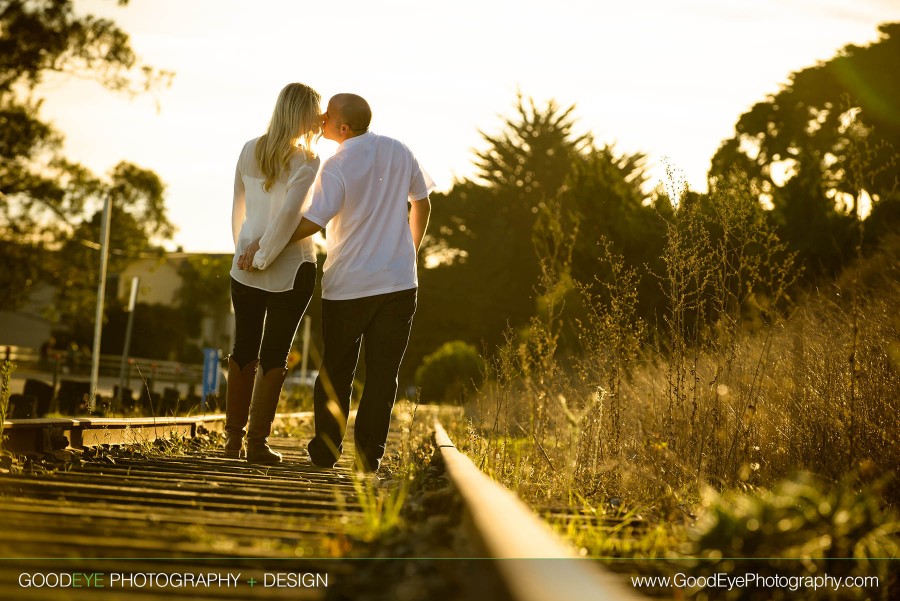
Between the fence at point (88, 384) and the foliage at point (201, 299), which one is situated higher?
the foliage at point (201, 299)

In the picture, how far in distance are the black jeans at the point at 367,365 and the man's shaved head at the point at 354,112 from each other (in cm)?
103

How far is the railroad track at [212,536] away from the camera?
1.91m

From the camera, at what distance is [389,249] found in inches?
209

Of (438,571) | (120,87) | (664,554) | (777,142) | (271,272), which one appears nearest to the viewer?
(438,571)

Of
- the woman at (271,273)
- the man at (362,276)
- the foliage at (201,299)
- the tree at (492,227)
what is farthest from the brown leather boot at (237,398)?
the foliage at (201,299)

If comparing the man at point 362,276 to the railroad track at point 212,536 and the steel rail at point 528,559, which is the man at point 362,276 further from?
the steel rail at point 528,559

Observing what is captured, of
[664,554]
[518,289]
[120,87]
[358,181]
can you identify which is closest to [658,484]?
[664,554]

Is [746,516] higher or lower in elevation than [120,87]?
lower

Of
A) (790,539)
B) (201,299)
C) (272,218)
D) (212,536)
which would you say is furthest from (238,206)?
(201,299)

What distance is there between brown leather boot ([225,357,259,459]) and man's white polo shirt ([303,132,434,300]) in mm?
664

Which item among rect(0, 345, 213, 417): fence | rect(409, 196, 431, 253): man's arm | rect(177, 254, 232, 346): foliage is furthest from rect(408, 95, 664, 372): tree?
rect(409, 196, 431, 253): man's arm

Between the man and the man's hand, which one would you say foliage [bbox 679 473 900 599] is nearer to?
the man

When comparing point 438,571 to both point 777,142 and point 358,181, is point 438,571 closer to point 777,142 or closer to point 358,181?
point 358,181

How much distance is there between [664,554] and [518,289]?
32.4 metres
